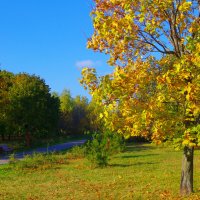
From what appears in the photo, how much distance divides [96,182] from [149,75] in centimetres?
698

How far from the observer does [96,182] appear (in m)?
16.1

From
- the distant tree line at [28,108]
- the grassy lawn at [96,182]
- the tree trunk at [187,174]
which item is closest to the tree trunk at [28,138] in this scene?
the distant tree line at [28,108]

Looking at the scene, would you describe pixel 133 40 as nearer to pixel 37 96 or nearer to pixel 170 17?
pixel 170 17

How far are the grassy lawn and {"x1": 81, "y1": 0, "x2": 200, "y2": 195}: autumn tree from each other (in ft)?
8.87

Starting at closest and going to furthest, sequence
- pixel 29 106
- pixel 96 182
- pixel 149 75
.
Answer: pixel 149 75 → pixel 96 182 → pixel 29 106

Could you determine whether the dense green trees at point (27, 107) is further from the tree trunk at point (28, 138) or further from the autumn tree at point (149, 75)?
the autumn tree at point (149, 75)

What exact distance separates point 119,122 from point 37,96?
37673mm

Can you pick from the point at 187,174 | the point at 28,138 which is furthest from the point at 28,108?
the point at 187,174

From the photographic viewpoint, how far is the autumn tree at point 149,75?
31.3ft

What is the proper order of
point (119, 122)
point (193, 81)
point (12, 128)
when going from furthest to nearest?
1. point (12, 128)
2. point (119, 122)
3. point (193, 81)

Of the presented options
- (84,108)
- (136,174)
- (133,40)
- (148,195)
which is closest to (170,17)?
(133,40)

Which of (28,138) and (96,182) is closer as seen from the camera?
(96,182)

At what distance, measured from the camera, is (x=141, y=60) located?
1173cm

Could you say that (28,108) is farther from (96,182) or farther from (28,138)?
(96,182)
